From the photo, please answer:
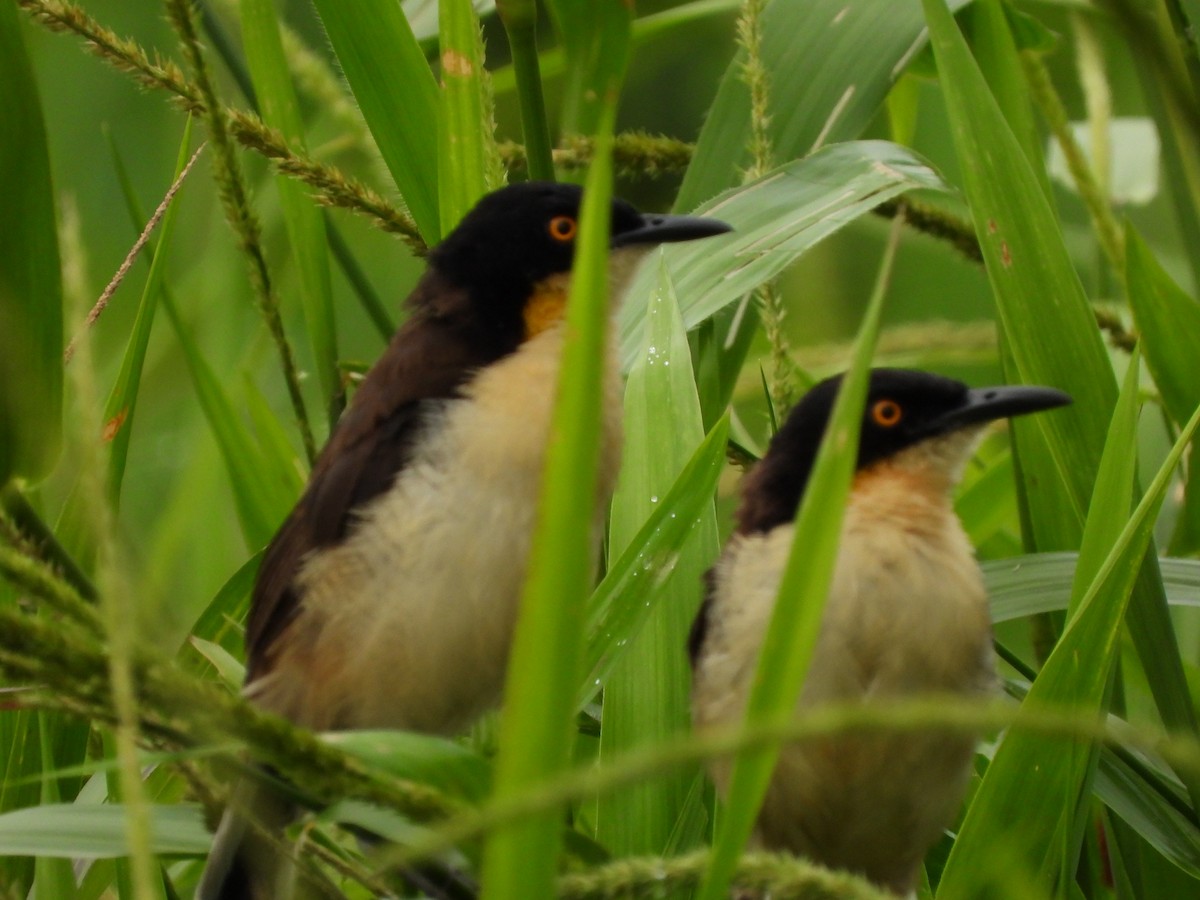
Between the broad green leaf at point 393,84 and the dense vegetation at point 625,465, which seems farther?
the broad green leaf at point 393,84

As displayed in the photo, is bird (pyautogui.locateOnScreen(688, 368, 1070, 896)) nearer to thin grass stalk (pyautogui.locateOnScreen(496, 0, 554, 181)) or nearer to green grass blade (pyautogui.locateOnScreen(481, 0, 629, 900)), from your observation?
thin grass stalk (pyautogui.locateOnScreen(496, 0, 554, 181))

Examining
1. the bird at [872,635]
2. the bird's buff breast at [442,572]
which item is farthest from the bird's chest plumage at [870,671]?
the bird's buff breast at [442,572]

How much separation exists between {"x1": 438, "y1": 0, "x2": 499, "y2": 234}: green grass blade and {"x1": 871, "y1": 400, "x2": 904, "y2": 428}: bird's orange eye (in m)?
0.68

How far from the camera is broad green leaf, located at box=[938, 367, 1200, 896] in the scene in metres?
1.63

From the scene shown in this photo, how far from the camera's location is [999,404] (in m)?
2.08

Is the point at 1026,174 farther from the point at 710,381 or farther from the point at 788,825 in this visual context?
the point at 788,825

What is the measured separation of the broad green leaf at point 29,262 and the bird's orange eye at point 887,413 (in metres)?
1.20

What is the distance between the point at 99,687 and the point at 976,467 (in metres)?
2.47

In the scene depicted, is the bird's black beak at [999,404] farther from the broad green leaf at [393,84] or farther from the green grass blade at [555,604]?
the green grass blade at [555,604]

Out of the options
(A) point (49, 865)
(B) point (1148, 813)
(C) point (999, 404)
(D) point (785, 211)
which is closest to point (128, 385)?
(A) point (49, 865)

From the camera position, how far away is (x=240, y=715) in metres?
1.01

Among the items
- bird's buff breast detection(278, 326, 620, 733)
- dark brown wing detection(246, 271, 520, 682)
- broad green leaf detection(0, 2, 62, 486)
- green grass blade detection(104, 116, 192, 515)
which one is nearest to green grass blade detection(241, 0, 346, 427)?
dark brown wing detection(246, 271, 520, 682)

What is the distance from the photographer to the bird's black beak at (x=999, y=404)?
201cm

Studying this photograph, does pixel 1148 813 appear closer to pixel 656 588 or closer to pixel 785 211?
pixel 656 588
